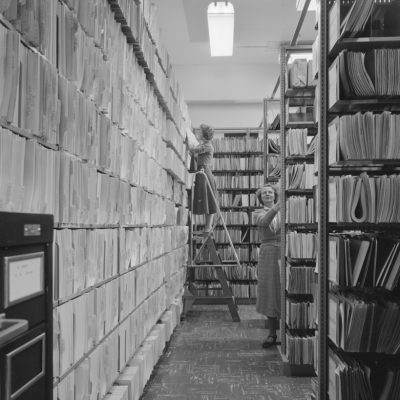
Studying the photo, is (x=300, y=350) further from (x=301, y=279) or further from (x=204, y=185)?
(x=204, y=185)

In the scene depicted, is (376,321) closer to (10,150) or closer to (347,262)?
(347,262)

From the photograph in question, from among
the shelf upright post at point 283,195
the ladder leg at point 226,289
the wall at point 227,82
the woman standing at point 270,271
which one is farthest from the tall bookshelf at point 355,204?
the wall at point 227,82

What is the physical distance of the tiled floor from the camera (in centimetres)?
337

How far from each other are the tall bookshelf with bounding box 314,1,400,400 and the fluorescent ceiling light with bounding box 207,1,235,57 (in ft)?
11.4

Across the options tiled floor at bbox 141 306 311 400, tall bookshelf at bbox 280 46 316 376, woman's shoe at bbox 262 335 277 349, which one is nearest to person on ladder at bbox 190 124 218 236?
tiled floor at bbox 141 306 311 400

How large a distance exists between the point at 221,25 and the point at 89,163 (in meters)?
4.36

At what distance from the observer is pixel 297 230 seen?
4.13 meters

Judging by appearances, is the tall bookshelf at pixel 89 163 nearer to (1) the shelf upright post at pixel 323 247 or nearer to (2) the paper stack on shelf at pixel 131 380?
(2) the paper stack on shelf at pixel 131 380

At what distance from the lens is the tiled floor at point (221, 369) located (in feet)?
11.1

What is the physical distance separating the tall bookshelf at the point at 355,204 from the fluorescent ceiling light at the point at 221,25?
349 centimetres

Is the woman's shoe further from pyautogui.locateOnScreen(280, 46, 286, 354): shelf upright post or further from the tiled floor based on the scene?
pyautogui.locateOnScreen(280, 46, 286, 354): shelf upright post

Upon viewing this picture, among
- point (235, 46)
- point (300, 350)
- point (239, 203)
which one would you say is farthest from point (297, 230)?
point (235, 46)

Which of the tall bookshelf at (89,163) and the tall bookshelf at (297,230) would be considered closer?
the tall bookshelf at (89,163)

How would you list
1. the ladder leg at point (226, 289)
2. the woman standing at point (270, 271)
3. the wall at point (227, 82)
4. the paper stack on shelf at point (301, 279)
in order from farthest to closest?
the wall at point (227, 82) < the ladder leg at point (226, 289) < the woman standing at point (270, 271) < the paper stack on shelf at point (301, 279)
